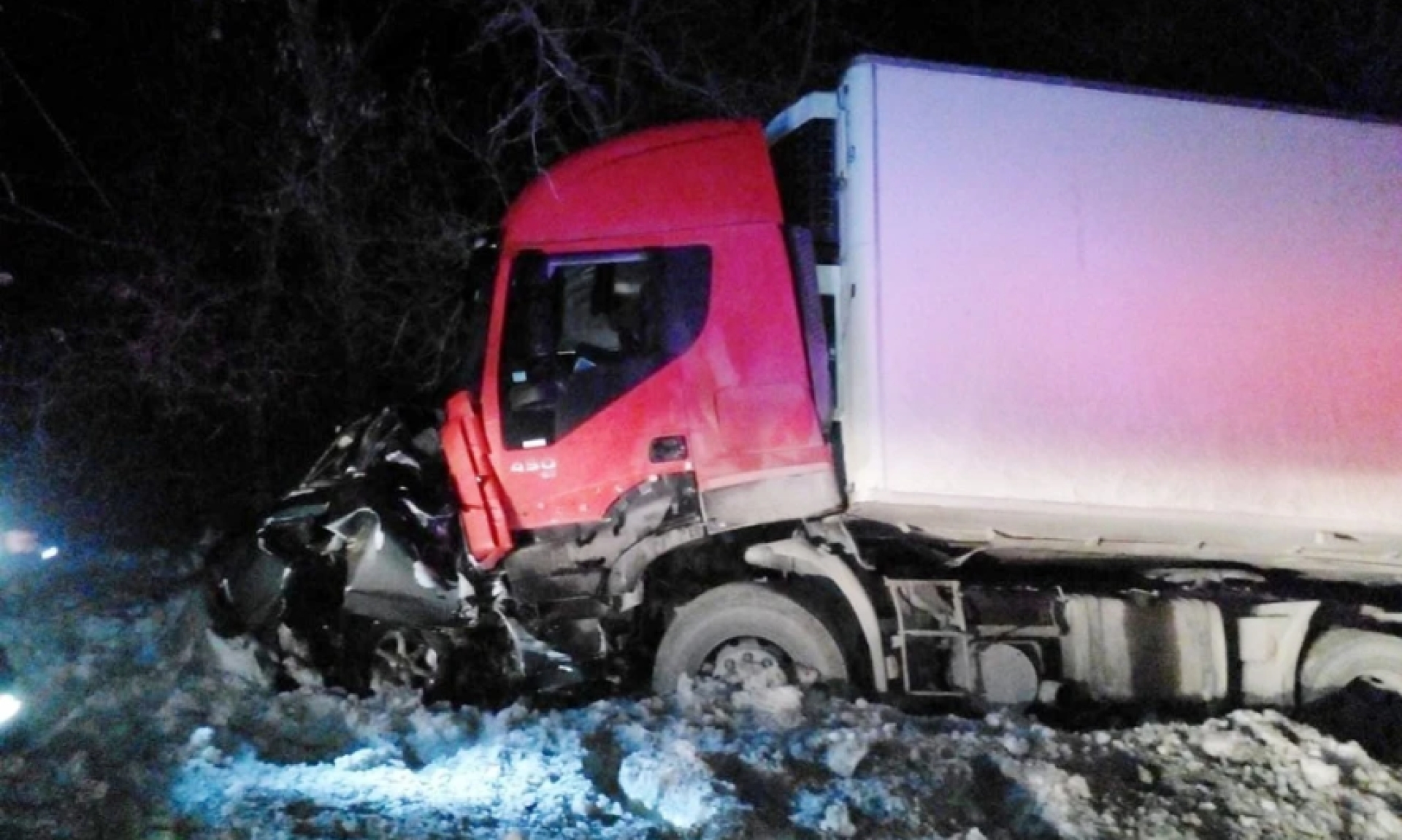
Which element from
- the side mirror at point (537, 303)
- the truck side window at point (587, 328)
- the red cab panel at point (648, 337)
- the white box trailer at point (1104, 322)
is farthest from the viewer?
the side mirror at point (537, 303)

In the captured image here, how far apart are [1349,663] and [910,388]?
3.11m

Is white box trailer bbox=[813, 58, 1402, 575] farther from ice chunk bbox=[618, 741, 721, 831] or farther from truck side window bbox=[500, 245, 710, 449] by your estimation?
ice chunk bbox=[618, 741, 721, 831]

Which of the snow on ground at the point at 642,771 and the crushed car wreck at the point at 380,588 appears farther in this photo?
the crushed car wreck at the point at 380,588

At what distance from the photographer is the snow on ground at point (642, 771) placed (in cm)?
461

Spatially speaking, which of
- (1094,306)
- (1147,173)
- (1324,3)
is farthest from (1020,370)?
(1324,3)

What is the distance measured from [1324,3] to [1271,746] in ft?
29.6

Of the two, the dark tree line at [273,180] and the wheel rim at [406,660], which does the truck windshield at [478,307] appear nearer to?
the wheel rim at [406,660]

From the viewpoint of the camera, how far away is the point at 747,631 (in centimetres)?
584

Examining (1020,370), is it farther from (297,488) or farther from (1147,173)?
(297,488)

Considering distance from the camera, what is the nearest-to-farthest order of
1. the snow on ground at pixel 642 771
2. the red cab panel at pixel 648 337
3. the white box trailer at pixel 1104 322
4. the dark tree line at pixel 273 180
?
the snow on ground at pixel 642 771
the white box trailer at pixel 1104 322
the red cab panel at pixel 648 337
the dark tree line at pixel 273 180

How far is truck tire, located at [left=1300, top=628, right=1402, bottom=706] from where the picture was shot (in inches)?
250

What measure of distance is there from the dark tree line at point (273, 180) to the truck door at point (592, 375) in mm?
4569

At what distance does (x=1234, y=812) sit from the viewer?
15.5ft

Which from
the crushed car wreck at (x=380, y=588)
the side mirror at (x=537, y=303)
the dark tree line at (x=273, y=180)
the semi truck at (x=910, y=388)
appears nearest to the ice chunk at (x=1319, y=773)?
the semi truck at (x=910, y=388)
